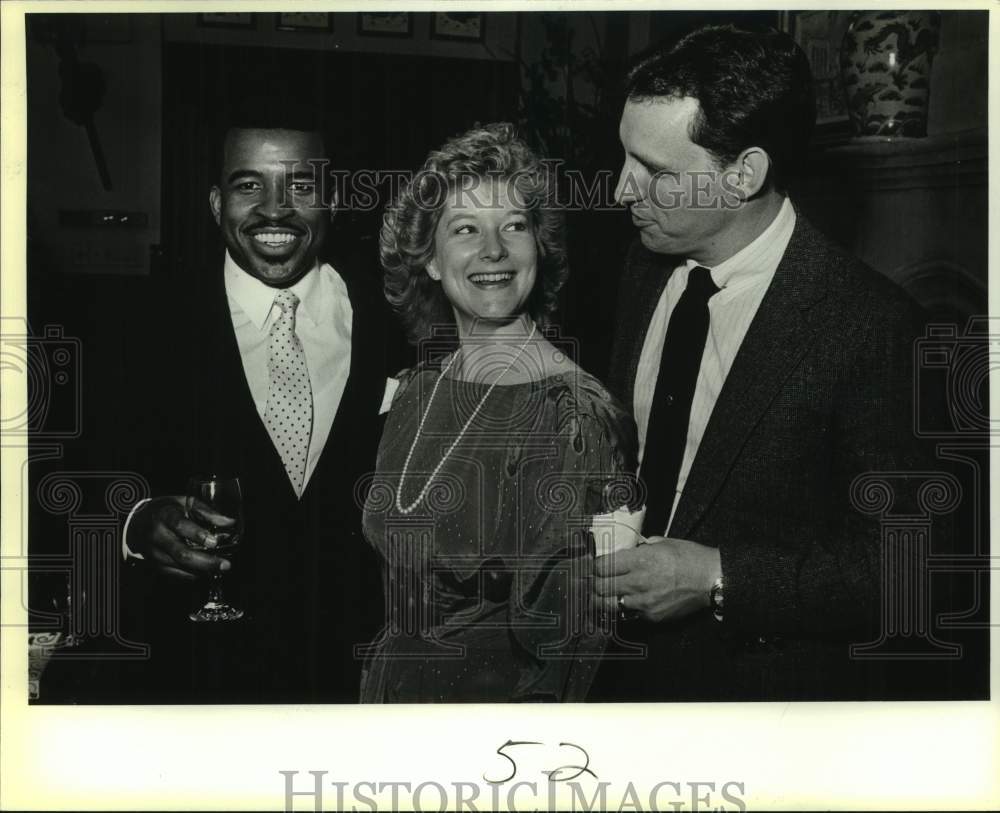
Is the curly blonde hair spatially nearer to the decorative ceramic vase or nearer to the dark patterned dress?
the dark patterned dress

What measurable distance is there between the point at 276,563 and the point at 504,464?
1.88 feet

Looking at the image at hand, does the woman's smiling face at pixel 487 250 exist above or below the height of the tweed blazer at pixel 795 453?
above

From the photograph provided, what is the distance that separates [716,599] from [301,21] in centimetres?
161

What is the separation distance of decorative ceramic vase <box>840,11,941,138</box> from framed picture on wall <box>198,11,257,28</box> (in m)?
1.35

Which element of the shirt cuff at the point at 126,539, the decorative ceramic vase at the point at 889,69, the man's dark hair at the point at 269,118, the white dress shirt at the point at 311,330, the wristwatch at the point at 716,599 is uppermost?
the decorative ceramic vase at the point at 889,69

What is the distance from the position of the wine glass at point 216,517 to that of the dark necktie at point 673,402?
0.93 m

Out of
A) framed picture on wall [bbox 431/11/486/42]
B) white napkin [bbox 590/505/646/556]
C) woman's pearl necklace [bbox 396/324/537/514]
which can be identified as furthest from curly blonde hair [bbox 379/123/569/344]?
white napkin [bbox 590/505/646/556]

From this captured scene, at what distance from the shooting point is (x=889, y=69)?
9.03 ft

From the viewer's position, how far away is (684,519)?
2723 millimetres

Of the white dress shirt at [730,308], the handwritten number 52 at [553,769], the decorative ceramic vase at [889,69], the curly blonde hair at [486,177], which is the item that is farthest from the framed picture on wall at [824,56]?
the handwritten number 52 at [553,769]

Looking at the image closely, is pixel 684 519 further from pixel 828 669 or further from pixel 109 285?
pixel 109 285

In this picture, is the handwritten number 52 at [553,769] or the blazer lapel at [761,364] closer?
the blazer lapel at [761,364]

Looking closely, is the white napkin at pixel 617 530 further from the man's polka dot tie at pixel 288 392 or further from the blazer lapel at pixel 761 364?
the man's polka dot tie at pixel 288 392

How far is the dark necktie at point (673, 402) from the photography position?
2.73m
